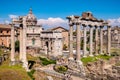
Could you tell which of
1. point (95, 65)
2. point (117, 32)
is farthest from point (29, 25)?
point (117, 32)

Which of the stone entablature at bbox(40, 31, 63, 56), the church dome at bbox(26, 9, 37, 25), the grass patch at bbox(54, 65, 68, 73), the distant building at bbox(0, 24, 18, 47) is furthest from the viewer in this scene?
the church dome at bbox(26, 9, 37, 25)

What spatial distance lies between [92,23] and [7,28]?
37824 millimetres

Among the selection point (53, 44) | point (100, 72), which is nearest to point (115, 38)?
point (53, 44)

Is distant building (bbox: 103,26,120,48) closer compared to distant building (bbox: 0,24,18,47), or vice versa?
distant building (bbox: 0,24,18,47)

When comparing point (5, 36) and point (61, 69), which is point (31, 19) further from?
point (61, 69)

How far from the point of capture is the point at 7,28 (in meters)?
66.9

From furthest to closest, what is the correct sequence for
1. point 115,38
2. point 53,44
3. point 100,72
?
1. point 115,38
2. point 53,44
3. point 100,72

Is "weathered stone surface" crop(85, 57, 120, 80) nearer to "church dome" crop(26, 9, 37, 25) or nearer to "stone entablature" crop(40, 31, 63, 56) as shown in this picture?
"stone entablature" crop(40, 31, 63, 56)

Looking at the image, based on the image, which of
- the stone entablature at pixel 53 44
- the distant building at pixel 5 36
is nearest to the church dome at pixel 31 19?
the distant building at pixel 5 36

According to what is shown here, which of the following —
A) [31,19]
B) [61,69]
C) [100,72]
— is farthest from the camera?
[31,19]

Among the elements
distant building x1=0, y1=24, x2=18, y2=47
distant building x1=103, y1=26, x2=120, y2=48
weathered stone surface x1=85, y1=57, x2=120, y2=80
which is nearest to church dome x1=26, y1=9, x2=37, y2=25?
distant building x1=0, y1=24, x2=18, y2=47

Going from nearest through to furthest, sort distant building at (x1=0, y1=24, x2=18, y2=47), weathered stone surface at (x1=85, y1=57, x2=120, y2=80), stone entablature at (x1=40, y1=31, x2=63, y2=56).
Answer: weathered stone surface at (x1=85, y1=57, x2=120, y2=80) → stone entablature at (x1=40, y1=31, x2=63, y2=56) → distant building at (x1=0, y1=24, x2=18, y2=47)

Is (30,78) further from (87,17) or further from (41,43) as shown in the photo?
(41,43)

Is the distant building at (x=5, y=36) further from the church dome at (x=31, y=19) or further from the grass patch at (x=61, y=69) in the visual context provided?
the grass patch at (x=61, y=69)
